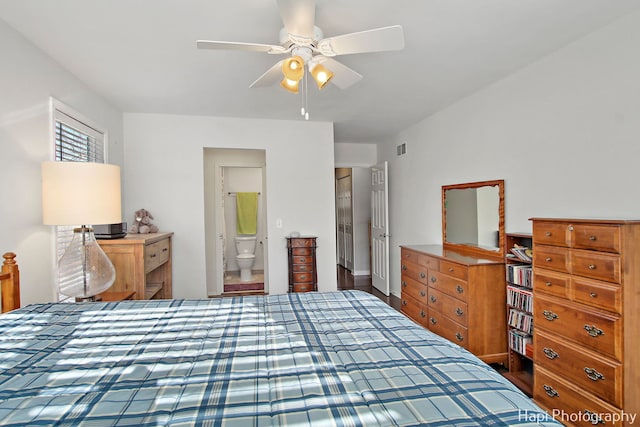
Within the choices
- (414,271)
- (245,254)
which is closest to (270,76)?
(414,271)

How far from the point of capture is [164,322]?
156 centimetres

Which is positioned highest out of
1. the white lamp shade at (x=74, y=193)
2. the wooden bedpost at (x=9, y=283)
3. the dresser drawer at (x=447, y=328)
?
the white lamp shade at (x=74, y=193)

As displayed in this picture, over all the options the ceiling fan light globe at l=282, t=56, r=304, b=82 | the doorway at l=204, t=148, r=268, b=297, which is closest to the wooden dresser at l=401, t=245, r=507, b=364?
the ceiling fan light globe at l=282, t=56, r=304, b=82

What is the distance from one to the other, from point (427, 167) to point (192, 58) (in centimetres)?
287

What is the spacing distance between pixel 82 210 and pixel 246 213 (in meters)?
4.08

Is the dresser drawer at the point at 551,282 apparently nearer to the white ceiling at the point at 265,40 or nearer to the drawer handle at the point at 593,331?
the drawer handle at the point at 593,331

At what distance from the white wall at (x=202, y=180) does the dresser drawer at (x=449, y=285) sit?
5.16 feet

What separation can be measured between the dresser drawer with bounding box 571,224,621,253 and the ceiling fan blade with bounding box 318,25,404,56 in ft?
4.69

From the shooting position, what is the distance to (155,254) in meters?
3.20

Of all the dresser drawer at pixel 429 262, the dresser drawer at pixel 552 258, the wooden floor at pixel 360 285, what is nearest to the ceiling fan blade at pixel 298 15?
the dresser drawer at pixel 552 258

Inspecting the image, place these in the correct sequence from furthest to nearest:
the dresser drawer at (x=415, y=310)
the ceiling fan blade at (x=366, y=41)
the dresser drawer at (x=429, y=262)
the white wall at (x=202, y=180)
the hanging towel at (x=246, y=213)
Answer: the hanging towel at (x=246, y=213), the white wall at (x=202, y=180), the dresser drawer at (x=415, y=310), the dresser drawer at (x=429, y=262), the ceiling fan blade at (x=366, y=41)

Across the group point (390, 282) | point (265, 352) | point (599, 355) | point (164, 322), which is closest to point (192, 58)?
point (164, 322)

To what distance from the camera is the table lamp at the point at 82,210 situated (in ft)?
6.55

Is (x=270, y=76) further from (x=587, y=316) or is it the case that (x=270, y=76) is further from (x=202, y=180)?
(x=587, y=316)
